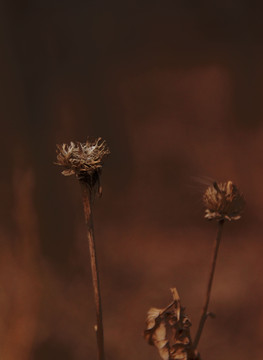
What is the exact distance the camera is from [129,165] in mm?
1111

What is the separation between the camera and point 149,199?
43.9 inches

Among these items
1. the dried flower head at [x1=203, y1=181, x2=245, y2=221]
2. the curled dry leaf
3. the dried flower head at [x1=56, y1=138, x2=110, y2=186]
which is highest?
the dried flower head at [x1=56, y1=138, x2=110, y2=186]

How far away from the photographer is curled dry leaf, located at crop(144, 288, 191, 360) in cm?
79

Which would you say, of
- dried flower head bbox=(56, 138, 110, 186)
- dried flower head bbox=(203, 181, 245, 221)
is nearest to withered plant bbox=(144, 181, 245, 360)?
dried flower head bbox=(203, 181, 245, 221)

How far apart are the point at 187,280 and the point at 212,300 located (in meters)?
Answer: 0.06

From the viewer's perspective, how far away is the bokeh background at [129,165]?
3.45 feet

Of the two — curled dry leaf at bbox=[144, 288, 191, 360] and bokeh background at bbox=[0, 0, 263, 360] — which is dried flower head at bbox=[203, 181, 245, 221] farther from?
bokeh background at bbox=[0, 0, 263, 360]

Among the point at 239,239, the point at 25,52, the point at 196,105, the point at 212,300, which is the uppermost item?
the point at 25,52

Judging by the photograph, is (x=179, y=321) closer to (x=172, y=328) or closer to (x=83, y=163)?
(x=172, y=328)

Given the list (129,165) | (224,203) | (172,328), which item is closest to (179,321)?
(172,328)

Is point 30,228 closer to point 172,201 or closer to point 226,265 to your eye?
point 172,201

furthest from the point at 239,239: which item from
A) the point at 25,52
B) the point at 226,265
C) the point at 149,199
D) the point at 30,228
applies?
the point at 25,52

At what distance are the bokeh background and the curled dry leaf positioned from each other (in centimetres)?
31

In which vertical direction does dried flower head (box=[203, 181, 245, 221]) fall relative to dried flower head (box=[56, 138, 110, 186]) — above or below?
below
